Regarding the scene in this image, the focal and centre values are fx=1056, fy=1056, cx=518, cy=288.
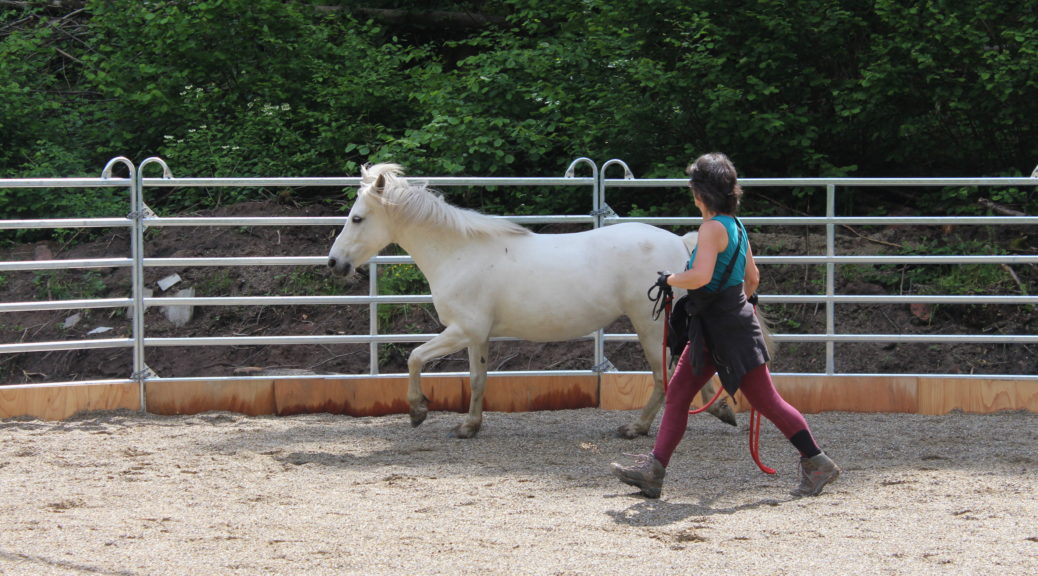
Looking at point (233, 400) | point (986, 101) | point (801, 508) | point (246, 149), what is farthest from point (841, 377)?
point (246, 149)

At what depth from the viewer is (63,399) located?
22.4ft

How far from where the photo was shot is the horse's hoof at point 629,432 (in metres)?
6.29

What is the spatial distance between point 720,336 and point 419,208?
7.64 ft

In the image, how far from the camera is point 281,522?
14.6 ft

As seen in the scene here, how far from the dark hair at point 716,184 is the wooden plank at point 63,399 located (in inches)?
164

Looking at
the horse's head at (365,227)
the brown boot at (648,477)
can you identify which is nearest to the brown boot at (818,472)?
the brown boot at (648,477)

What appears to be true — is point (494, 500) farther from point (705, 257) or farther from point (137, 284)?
point (137, 284)

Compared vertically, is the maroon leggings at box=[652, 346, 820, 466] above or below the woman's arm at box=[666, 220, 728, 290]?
below

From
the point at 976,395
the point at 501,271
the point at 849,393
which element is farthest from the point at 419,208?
the point at 976,395

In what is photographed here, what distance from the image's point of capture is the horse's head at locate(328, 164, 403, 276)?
6.28m

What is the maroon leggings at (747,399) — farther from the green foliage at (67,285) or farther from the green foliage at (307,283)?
the green foliage at (67,285)

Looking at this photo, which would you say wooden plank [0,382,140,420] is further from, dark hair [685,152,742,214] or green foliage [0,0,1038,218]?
dark hair [685,152,742,214]

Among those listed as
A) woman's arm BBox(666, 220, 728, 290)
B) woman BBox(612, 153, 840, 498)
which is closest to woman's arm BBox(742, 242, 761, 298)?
woman BBox(612, 153, 840, 498)

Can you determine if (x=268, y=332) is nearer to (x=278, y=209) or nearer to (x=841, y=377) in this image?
(x=278, y=209)
